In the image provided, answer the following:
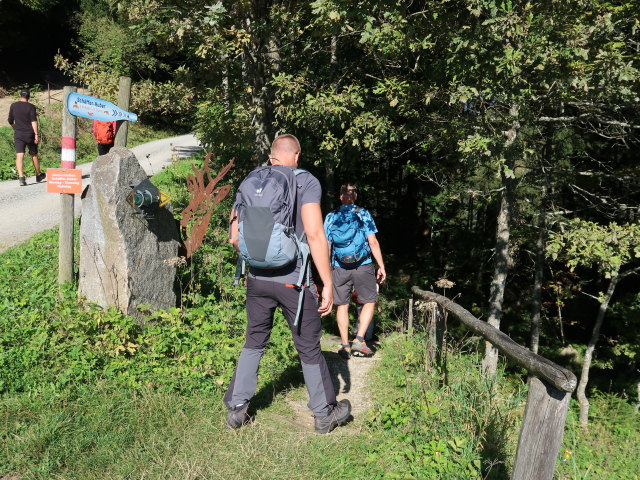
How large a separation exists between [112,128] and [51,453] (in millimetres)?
5714

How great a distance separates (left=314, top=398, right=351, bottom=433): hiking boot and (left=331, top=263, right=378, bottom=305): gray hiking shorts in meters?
1.79

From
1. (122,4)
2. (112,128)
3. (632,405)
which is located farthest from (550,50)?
(632,405)

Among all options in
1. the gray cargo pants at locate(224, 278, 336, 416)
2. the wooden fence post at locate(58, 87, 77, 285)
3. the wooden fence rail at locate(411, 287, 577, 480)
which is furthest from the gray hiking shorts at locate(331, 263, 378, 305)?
the wooden fence rail at locate(411, 287, 577, 480)

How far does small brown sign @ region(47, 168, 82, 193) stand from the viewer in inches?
195

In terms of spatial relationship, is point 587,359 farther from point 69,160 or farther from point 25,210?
point 25,210

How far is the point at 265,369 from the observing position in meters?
4.62

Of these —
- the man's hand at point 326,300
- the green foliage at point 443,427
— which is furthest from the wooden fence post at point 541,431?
the man's hand at point 326,300

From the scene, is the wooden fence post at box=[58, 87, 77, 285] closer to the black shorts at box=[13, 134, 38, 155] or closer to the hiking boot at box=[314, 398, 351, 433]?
the hiking boot at box=[314, 398, 351, 433]

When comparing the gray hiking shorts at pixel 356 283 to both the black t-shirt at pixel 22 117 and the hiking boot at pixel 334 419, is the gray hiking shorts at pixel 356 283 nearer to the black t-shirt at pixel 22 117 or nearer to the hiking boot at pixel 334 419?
the hiking boot at pixel 334 419

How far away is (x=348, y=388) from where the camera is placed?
479 centimetres

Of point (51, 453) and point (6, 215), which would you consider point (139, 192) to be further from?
point (6, 215)

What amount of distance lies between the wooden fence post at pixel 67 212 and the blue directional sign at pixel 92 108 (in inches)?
A: 13.2

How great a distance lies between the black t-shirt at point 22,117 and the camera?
→ 1022 centimetres

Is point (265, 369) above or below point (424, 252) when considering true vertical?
above
